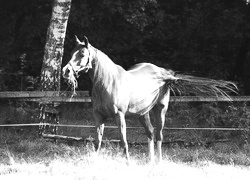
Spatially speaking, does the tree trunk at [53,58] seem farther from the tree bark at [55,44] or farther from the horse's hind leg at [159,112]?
the horse's hind leg at [159,112]

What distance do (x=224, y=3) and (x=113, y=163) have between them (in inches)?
380

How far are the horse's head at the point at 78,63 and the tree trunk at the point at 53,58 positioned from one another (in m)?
3.39

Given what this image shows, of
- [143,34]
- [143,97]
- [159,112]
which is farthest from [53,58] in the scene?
[143,34]

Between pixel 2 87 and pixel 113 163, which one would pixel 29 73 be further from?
pixel 113 163

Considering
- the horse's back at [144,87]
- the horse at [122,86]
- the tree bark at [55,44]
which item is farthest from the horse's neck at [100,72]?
the tree bark at [55,44]

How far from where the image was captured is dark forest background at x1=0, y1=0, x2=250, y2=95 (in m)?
14.2

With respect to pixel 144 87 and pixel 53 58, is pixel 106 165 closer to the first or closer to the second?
pixel 144 87

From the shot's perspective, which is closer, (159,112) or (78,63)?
(78,63)

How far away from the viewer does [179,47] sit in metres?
16.1

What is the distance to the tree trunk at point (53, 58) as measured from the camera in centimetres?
1015

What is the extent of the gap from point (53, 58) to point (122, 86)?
3.47m

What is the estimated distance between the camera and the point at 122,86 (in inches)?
285

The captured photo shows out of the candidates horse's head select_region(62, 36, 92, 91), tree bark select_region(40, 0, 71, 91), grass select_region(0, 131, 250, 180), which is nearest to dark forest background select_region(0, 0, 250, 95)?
tree bark select_region(40, 0, 71, 91)

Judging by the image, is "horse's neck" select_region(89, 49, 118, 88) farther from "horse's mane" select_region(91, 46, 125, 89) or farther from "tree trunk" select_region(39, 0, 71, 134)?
"tree trunk" select_region(39, 0, 71, 134)
